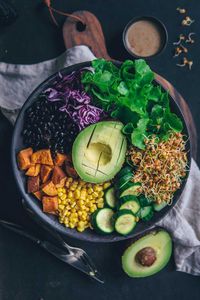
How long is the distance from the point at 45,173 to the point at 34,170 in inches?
2.9

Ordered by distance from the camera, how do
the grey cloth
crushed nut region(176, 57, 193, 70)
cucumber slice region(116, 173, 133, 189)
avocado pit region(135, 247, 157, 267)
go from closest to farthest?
cucumber slice region(116, 173, 133, 189)
avocado pit region(135, 247, 157, 267)
the grey cloth
crushed nut region(176, 57, 193, 70)

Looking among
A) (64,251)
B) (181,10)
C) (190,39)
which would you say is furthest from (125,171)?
(181,10)

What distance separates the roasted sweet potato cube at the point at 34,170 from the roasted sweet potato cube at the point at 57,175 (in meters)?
0.10

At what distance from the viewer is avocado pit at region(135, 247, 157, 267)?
3.51m

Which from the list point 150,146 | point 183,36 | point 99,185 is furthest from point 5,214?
point 183,36

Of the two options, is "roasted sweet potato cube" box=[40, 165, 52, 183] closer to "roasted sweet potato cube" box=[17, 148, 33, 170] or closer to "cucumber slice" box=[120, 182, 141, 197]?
"roasted sweet potato cube" box=[17, 148, 33, 170]

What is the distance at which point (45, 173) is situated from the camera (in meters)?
3.29

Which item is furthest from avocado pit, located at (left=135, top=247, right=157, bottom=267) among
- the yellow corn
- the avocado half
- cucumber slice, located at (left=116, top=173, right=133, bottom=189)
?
cucumber slice, located at (left=116, top=173, right=133, bottom=189)

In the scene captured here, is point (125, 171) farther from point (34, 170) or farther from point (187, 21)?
point (187, 21)

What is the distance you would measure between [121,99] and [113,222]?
742 millimetres

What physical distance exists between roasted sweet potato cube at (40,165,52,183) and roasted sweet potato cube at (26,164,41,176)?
3 cm

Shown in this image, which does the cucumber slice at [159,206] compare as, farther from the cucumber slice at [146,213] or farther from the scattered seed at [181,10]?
the scattered seed at [181,10]

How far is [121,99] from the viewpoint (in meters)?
3.20

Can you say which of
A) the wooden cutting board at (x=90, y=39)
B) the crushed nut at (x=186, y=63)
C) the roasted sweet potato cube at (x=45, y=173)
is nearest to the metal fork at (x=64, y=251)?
the roasted sweet potato cube at (x=45, y=173)
